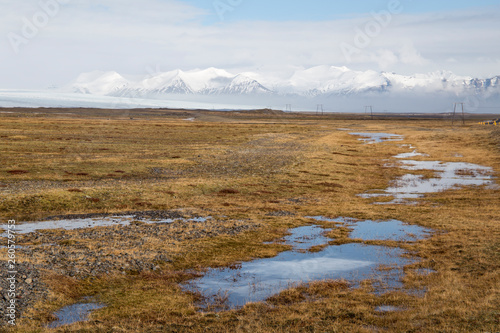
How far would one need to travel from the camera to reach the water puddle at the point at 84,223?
3080 cm

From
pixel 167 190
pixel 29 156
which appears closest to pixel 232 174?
pixel 167 190

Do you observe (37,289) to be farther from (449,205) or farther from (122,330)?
(449,205)

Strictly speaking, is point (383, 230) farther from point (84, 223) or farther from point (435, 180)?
point (435, 180)

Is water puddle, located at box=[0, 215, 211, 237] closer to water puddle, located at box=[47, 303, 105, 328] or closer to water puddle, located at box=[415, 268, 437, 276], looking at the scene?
water puddle, located at box=[47, 303, 105, 328]

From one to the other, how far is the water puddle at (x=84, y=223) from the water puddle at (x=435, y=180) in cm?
2316

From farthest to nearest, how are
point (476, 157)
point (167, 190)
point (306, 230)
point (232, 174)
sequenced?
point (476, 157)
point (232, 174)
point (167, 190)
point (306, 230)

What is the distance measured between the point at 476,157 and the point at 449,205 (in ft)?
164

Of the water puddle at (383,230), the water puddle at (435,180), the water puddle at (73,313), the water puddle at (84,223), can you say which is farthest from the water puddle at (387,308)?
the water puddle at (435,180)

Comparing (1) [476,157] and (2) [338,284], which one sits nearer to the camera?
(2) [338,284]

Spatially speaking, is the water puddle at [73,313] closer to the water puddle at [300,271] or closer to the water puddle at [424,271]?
the water puddle at [300,271]

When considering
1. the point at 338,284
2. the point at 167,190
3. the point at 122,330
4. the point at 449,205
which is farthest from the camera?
the point at 167,190

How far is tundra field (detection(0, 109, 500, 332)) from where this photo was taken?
17328mm

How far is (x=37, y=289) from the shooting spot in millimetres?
19297

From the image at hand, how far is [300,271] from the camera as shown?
2394 cm
